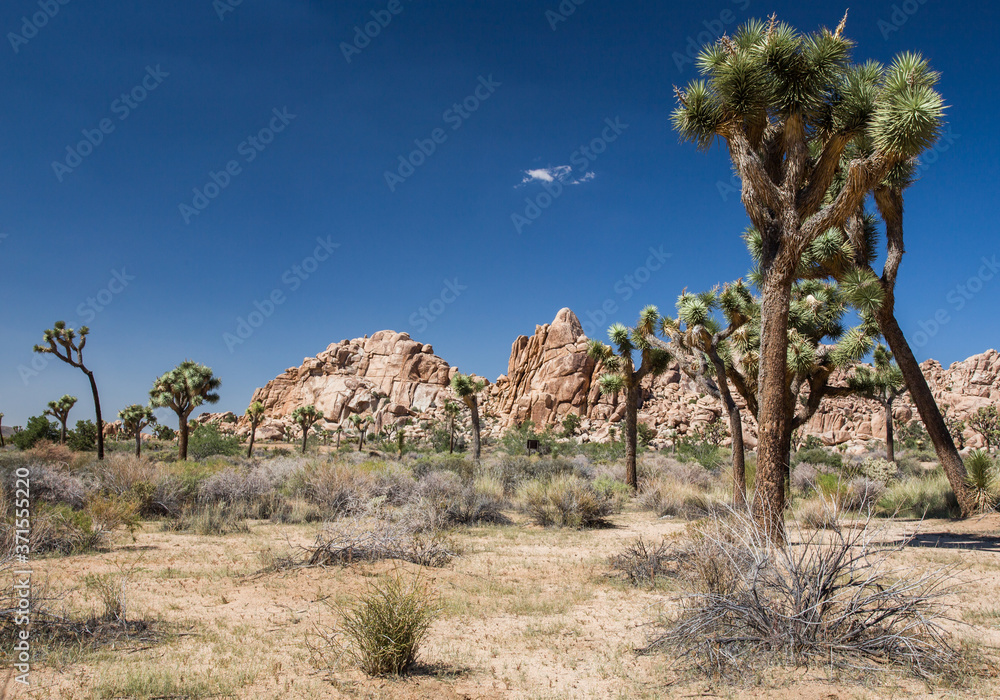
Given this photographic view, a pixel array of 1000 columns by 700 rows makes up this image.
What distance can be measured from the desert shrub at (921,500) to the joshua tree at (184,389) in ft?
95.9

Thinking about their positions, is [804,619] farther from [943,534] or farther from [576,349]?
[576,349]

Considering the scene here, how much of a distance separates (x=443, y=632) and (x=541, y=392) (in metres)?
70.2

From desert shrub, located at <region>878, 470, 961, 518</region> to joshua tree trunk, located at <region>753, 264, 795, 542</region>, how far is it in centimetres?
714

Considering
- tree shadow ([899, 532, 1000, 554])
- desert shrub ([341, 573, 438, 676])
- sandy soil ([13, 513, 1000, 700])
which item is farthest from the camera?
tree shadow ([899, 532, 1000, 554])

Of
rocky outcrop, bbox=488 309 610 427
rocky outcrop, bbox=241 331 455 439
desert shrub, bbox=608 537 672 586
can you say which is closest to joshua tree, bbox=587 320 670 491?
desert shrub, bbox=608 537 672 586

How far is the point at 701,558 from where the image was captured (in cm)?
586

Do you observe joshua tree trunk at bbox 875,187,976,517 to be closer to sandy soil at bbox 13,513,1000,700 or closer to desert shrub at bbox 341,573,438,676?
sandy soil at bbox 13,513,1000,700

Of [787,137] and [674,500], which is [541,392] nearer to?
[674,500]

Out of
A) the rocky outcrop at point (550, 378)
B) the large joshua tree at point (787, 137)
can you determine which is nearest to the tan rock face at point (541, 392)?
the rocky outcrop at point (550, 378)

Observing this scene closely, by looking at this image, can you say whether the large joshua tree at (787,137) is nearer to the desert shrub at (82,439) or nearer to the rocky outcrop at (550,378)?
the desert shrub at (82,439)

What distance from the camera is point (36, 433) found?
35562mm

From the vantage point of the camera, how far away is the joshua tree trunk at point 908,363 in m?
12.9

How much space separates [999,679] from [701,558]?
7.69 ft

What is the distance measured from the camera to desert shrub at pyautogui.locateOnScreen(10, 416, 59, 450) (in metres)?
33.4
